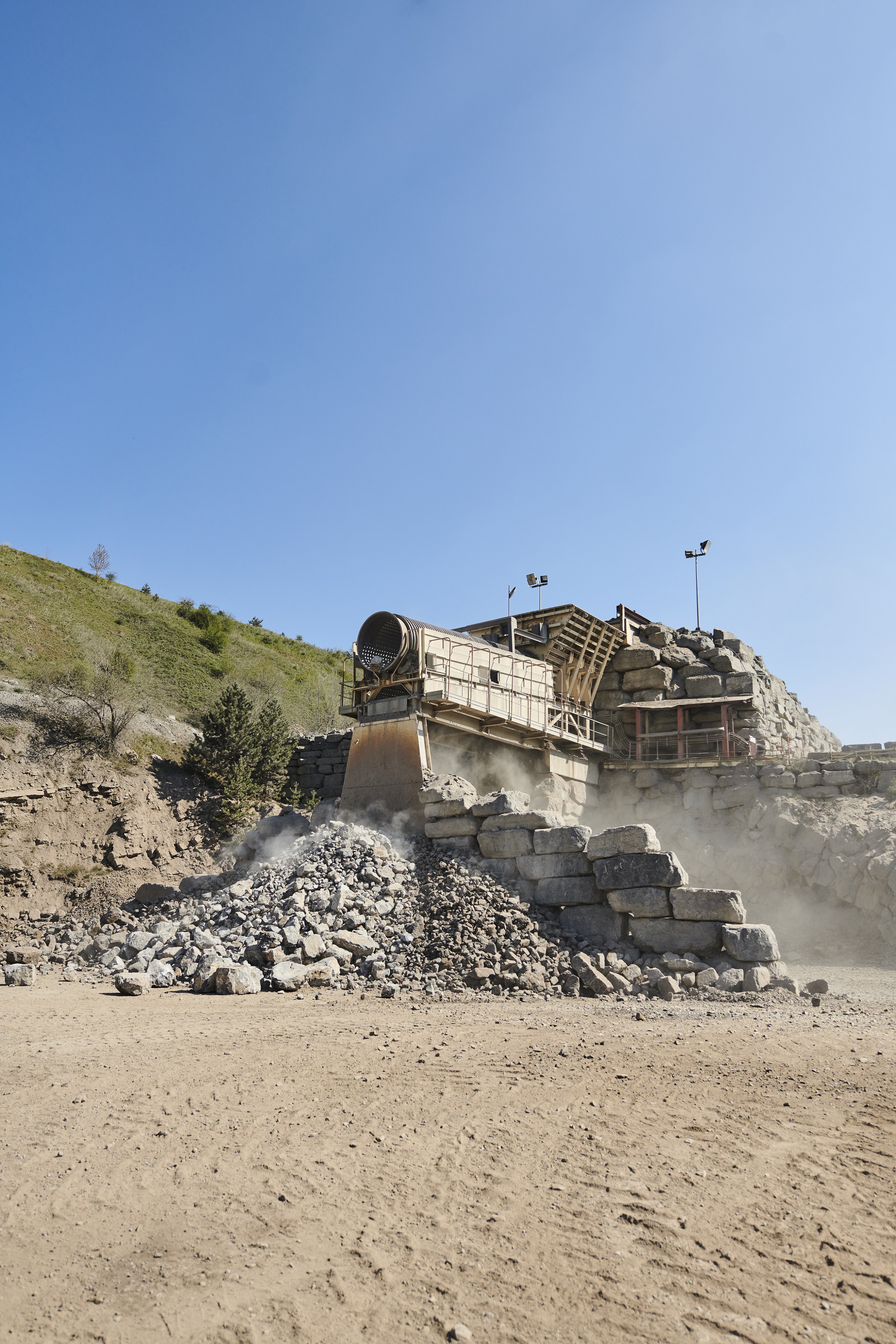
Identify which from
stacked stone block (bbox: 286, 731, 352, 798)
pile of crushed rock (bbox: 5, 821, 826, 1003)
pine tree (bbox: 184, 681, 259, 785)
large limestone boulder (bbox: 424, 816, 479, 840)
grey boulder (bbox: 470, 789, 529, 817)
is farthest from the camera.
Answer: stacked stone block (bbox: 286, 731, 352, 798)

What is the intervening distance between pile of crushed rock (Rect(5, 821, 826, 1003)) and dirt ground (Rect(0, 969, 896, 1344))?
7.13 ft

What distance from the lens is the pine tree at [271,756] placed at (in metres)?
22.0

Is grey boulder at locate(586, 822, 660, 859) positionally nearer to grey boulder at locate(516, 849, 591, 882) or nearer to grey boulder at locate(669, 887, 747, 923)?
grey boulder at locate(516, 849, 591, 882)

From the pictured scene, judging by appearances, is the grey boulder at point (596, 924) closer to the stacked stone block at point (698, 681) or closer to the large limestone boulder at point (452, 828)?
the large limestone boulder at point (452, 828)

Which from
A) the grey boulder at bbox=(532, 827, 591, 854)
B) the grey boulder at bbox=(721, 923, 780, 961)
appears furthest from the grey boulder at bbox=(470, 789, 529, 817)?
the grey boulder at bbox=(721, 923, 780, 961)

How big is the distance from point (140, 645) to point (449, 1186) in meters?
32.3

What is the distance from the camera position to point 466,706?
16359mm

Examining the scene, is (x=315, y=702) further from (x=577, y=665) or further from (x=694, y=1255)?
(x=694, y=1255)

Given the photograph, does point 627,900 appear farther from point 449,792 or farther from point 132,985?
point 132,985

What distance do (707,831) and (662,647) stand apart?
6.11 metres

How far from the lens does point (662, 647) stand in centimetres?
2386

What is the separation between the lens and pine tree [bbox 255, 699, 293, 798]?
21953mm

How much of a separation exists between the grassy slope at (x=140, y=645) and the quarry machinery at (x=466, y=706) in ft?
34.5

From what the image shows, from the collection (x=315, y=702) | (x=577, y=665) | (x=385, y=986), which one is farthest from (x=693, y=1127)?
(x=315, y=702)
